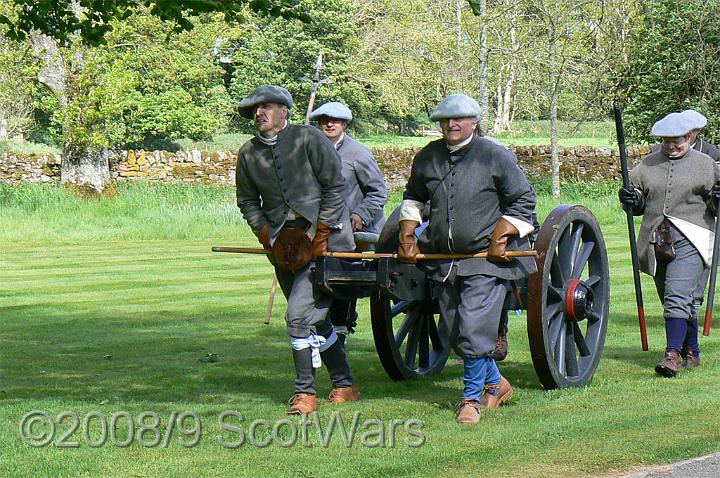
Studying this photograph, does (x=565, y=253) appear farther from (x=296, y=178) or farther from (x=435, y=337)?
(x=296, y=178)

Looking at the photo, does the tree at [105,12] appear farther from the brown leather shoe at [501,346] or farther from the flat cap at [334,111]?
the brown leather shoe at [501,346]

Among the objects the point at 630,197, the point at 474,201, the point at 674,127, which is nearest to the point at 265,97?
the point at 474,201

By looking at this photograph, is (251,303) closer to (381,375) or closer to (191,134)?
(381,375)

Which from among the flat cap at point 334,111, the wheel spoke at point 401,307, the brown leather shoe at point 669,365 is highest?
the flat cap at point 334,111

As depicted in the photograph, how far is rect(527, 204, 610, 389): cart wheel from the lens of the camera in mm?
7840

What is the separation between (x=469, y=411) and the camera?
7250mm

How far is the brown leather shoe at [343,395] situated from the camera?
8.02 meters

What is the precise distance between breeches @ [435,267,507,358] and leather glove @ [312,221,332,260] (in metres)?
0.77

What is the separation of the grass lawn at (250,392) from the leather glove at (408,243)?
894 millimetres

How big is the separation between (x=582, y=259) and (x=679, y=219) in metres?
1.09

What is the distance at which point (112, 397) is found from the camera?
830 cm

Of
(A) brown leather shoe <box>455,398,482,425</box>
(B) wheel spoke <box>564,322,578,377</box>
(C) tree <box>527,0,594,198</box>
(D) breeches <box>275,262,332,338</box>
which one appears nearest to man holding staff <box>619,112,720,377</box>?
(B) wheel spoke <box>564,322,578,377</box>

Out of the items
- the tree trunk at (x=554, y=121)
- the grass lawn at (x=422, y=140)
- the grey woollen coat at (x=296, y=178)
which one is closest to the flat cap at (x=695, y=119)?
the grey woollen coat at (x=296, y=178)

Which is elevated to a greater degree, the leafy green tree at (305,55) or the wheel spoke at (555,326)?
the leafy green tree at (305,55)
